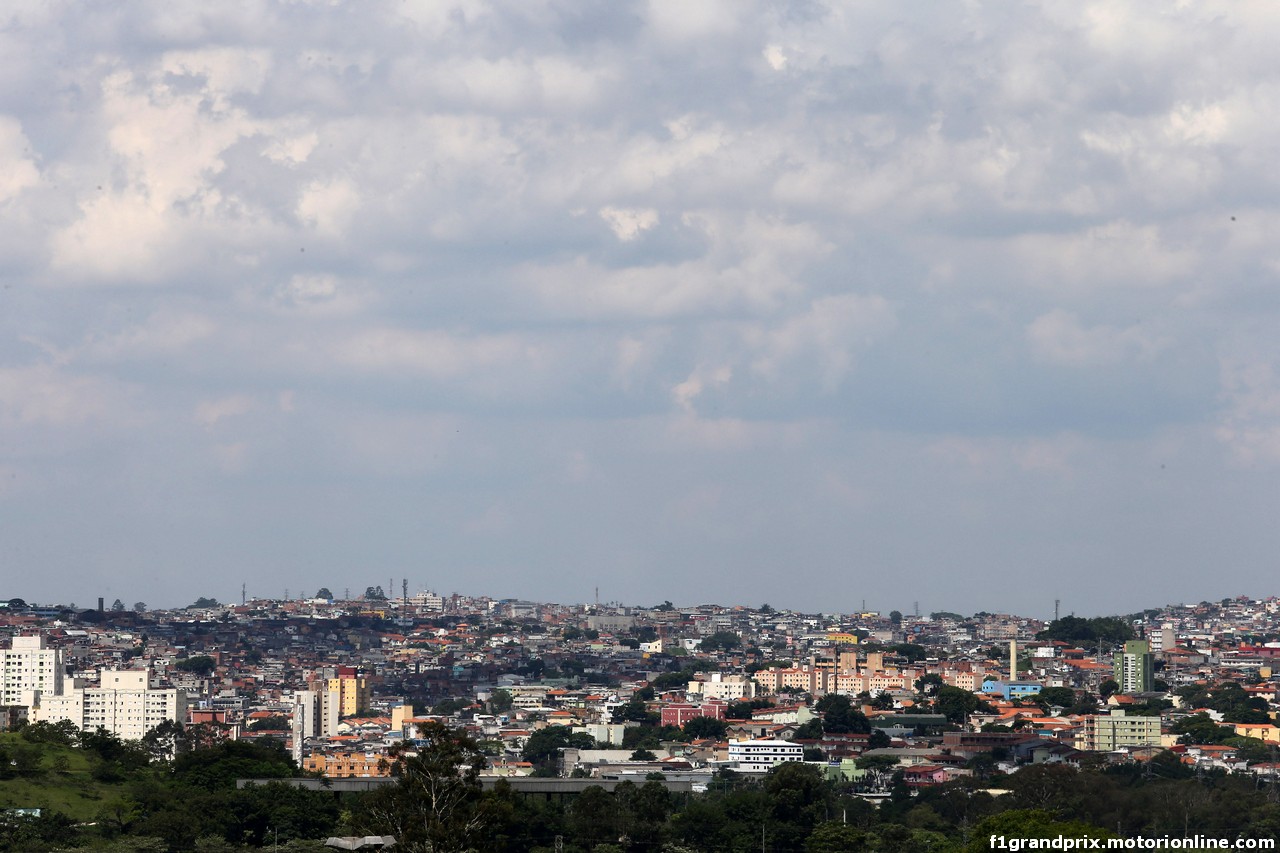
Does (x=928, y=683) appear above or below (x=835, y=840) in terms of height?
A: below

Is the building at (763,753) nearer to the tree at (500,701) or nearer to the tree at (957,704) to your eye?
the tree at (957,704)

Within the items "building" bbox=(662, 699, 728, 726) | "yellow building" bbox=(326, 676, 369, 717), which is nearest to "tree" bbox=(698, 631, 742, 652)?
"yellow building" bbox=(326, 676, 369, 717)

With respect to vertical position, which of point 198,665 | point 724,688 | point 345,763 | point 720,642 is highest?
point 720,642

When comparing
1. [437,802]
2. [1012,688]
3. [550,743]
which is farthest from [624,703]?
[437,802]

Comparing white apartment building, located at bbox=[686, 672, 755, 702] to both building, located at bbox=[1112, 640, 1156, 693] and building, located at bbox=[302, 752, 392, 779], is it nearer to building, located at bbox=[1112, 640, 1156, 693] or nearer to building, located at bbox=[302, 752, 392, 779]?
building, located at bbox=[1112, 640, 1156, 693]

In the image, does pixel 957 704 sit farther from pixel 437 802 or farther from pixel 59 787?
pixel 437 802

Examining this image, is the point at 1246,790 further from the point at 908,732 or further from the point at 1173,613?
the point at 1173,613

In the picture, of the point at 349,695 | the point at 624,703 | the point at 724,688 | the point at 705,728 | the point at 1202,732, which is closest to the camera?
the point at 1202,732
